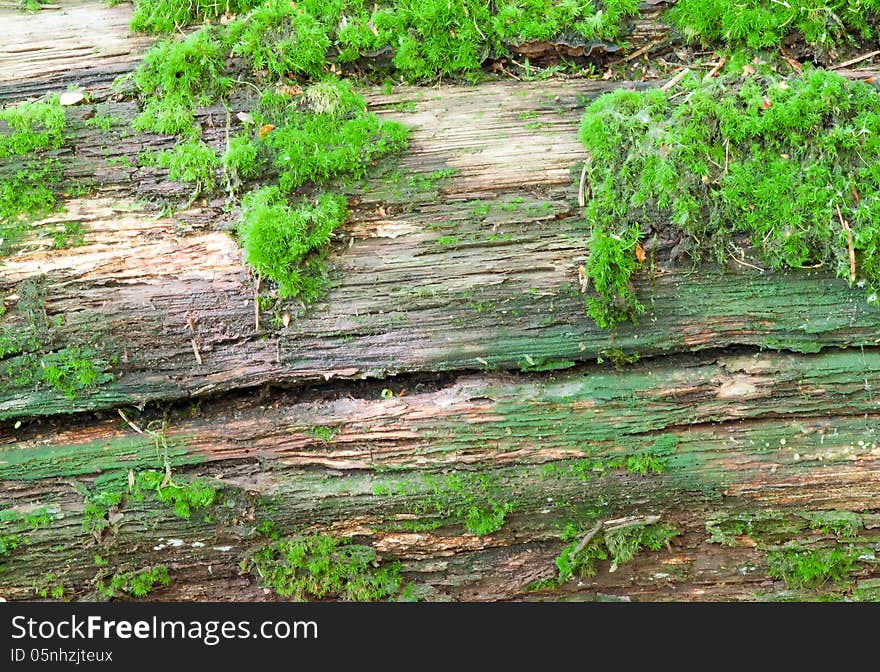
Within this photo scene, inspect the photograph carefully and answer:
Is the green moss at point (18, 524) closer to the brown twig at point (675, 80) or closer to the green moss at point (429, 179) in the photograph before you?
the green moss at point (429, 179)

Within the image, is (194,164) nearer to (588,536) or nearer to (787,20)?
(588,536)

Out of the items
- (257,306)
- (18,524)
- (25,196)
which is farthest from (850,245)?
(18,524)

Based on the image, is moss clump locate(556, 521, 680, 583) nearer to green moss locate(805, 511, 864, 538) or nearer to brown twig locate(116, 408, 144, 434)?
green moss locate(805, 511, 864, 538)

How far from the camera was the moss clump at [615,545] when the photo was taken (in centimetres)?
355

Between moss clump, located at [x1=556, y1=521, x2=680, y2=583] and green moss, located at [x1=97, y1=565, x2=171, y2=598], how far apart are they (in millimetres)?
2292

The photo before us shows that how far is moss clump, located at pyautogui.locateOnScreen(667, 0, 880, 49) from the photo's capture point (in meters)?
3.68

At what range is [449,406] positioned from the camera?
3525 millimetres

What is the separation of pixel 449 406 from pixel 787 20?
9.89ft

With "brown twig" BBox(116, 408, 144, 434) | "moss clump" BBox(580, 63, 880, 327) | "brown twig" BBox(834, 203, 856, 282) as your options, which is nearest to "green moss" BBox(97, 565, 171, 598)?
"brown twig" BBox(116, 408, 144, 434)

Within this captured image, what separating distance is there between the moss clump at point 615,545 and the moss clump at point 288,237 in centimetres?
210

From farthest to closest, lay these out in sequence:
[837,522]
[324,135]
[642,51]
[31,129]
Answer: [642,51], [31,129], [324,135], [837,522]

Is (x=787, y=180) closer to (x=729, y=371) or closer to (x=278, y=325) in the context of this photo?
(x=729, y=371)

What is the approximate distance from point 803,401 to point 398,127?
2.80 metres

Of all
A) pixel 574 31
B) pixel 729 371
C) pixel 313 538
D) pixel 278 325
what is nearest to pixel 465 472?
pixel 313 538
